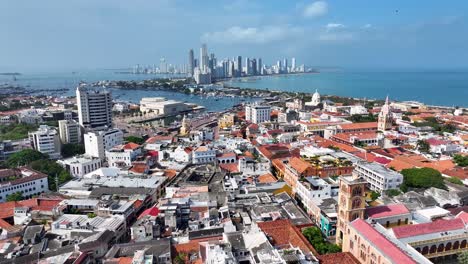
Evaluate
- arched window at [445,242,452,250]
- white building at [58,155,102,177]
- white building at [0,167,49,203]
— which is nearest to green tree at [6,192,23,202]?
white building at [0,167,49,203]

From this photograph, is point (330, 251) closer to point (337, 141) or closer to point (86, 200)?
point (86, 200)

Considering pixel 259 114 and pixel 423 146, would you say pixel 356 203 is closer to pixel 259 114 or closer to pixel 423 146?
pixel 423 146

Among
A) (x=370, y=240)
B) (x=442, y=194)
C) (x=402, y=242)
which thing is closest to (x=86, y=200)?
(x=370, y=240)

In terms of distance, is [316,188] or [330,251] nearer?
[330,251]

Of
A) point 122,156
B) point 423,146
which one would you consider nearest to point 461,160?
point 423,146

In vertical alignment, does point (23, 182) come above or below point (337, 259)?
above

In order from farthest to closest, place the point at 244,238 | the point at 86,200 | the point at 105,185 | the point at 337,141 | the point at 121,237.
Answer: the point at 337,141 < the point at 105,185 < the point at 86,200 < the point at 121,237 < the point at 244,238

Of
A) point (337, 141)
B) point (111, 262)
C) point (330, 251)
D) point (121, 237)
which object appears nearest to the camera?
point (111, 262)
